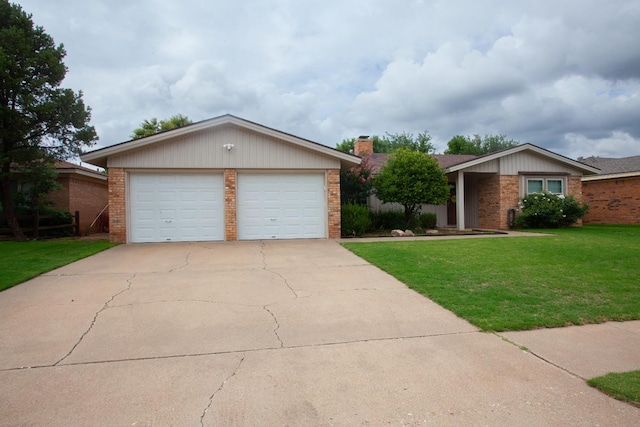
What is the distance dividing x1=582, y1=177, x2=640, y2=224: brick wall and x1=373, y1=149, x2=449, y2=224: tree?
1129 centimetres

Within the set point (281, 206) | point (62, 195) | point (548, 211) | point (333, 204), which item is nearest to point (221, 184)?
point (281, 206)

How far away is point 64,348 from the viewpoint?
385 centimetres

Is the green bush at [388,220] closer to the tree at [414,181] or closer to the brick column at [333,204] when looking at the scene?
the tree at [414,181]

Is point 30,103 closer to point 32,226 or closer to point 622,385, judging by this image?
point 32,226

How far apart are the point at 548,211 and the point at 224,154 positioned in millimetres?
13722

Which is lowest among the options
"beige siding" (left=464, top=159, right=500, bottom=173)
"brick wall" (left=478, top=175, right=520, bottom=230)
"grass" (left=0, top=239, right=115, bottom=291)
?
"grass" (left=0, top=239, right=115, bottom=291)

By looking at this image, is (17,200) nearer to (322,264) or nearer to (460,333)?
(322,264)

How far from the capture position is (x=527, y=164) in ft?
57.4

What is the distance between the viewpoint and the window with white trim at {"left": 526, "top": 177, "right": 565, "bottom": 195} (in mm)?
17719

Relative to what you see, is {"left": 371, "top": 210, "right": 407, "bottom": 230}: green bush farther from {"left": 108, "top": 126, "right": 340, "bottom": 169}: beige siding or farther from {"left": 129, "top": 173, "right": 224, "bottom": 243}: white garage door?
{"left": 129, "top": 173, "right": 224, "bottom": 243}: white garage door

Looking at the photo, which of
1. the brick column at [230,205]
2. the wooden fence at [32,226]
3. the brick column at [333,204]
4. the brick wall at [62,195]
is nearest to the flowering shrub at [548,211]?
the brick column at [333,204]

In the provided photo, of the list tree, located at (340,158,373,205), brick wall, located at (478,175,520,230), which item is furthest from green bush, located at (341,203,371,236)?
brick wall, located at (478,175,520,230)

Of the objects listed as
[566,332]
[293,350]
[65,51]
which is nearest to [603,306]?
[566,332]

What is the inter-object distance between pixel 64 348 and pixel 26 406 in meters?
1.21
